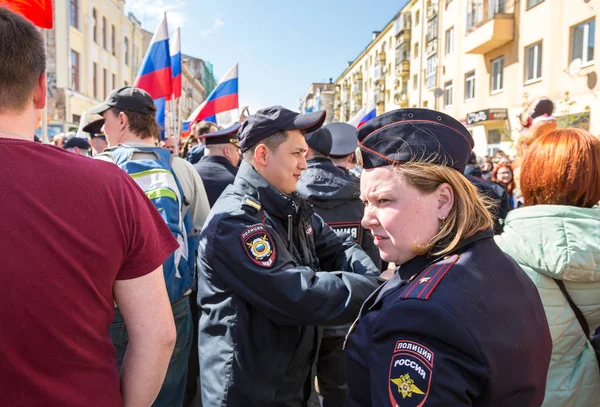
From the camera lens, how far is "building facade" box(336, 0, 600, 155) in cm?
1443

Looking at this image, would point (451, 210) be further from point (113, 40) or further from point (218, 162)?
point (113, 40)

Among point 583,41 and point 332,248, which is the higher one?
point 583,41

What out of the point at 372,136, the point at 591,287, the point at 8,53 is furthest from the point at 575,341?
the point at 8,53

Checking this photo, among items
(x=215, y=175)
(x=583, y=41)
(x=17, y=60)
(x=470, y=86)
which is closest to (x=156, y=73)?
(x=215, y=175)

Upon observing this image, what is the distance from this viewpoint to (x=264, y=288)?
1930 millimetres

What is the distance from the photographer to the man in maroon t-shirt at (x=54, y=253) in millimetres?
1180

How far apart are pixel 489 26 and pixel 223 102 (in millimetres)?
15743

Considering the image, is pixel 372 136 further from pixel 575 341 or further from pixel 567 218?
pixel 575 341

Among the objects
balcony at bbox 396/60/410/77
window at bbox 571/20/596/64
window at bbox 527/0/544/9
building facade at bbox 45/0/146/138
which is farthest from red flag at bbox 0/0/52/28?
balcony at bbox 396/60/410/77

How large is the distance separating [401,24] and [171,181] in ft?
134

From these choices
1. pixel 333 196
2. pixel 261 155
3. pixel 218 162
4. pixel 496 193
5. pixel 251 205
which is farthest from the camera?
pixel 218 162

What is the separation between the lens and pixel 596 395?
1952mm

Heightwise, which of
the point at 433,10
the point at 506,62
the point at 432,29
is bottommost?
the point at 506,62

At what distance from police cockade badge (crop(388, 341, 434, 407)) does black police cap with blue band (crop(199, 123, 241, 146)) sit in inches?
158
